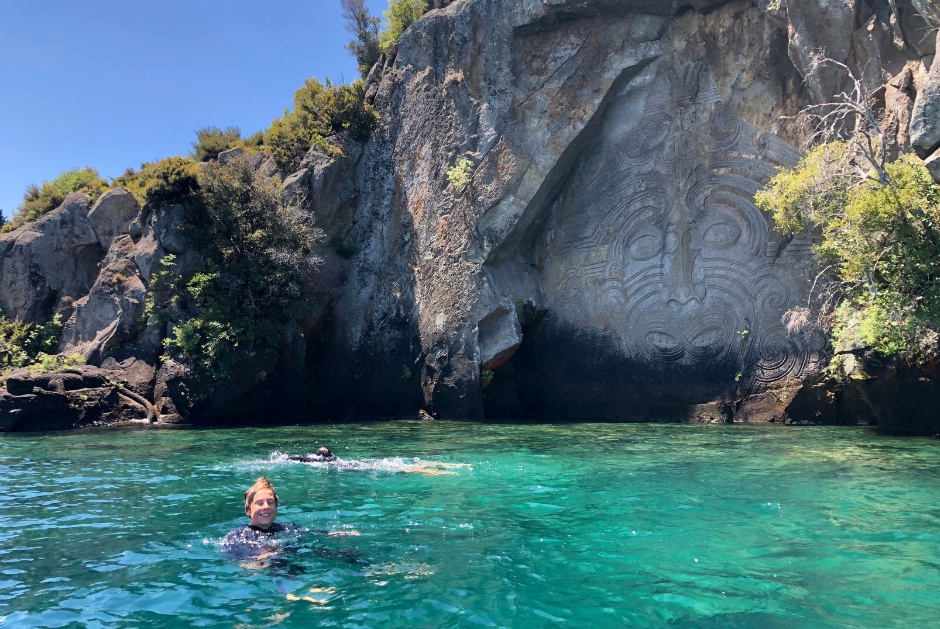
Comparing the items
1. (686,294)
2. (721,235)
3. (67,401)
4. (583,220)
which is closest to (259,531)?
(686,294)

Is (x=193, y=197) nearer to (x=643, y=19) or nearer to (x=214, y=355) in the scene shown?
(x=214, y=355)

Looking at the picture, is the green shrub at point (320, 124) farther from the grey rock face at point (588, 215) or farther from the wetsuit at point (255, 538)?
the wetsuit at point (255, 538)

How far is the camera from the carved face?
17.0m

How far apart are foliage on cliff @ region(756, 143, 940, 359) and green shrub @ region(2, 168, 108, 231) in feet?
74.5

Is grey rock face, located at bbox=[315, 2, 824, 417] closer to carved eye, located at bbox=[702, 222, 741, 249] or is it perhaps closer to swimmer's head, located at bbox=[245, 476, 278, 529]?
carved eye, located at bbox=[702, 222, 741, 249]

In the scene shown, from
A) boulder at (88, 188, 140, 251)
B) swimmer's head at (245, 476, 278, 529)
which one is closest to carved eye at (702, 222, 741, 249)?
swimmer's head at (245, 476, 278, 529)

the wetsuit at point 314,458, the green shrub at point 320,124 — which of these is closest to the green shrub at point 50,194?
the green shrub at point 320,124

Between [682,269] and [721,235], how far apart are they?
128 cm

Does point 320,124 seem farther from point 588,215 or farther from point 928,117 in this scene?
point 928,117

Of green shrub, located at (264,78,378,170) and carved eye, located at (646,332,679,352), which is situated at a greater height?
green shrub, located at (264,78,378,170)

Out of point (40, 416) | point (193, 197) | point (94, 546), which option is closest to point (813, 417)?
point (94, 546)

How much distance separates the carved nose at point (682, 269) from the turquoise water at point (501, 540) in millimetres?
6620

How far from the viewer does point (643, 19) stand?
1861 cm

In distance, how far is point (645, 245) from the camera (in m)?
18.7
